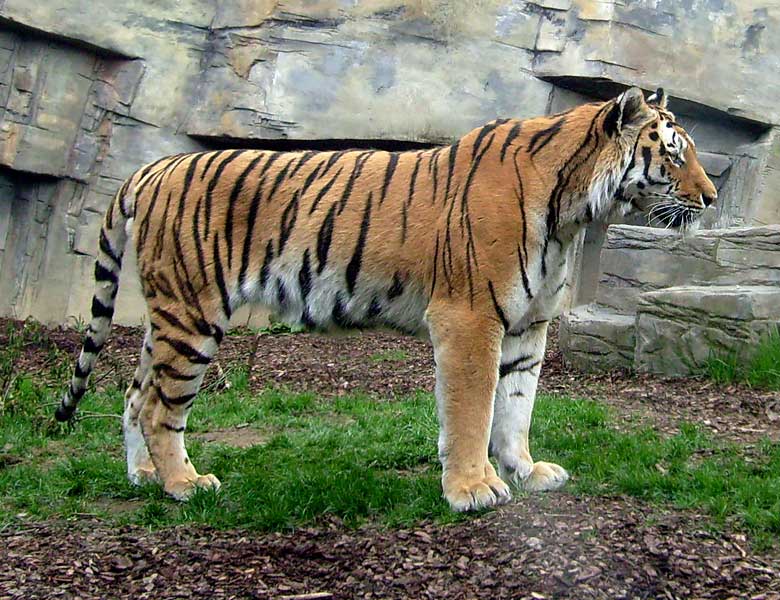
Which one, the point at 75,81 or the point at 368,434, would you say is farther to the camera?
the point at 75,81

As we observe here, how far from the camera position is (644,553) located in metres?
3.79

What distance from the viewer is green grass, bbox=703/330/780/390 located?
6727 mm

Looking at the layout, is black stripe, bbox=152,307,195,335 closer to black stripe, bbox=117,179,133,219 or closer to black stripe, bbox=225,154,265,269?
black stripe, bbox=225,154,265,269

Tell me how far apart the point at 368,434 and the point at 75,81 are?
613cm

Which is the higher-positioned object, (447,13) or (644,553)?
(447,13)

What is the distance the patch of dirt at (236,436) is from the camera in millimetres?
6125

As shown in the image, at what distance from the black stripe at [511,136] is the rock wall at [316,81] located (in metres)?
6.05

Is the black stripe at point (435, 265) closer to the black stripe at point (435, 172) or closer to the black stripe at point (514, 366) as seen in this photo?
the black stripe at point (435, 172)

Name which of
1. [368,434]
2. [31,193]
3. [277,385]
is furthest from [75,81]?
[368,434]

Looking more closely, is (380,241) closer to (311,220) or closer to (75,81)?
(311,220)

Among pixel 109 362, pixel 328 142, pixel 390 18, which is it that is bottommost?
pixel 109 362

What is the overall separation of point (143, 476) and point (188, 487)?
353 mm

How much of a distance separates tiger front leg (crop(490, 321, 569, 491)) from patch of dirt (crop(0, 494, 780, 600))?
17.7 inches

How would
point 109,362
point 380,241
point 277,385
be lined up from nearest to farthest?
point 380,241 → point 277,385 → point 109,362
